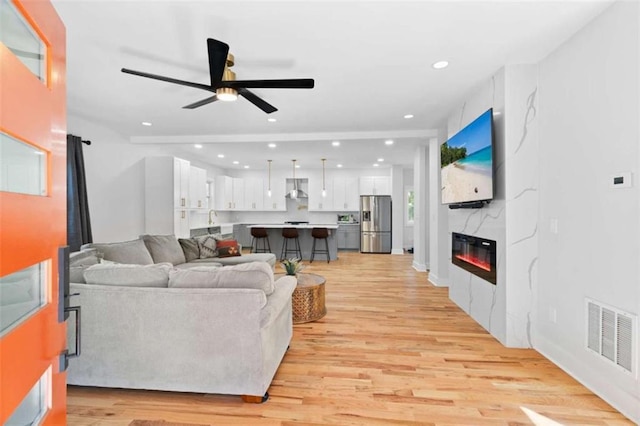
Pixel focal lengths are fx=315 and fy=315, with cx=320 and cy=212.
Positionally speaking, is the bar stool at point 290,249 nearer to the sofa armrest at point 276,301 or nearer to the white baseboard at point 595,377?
the sofa armrest at point 276,301

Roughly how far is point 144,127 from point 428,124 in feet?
14.8

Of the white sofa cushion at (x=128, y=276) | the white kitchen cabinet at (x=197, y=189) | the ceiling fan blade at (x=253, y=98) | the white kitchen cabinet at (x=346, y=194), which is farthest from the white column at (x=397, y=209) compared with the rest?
the white sofa cushion at (x=128, y=276)

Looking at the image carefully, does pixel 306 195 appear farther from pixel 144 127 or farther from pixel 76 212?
pixel 76 212

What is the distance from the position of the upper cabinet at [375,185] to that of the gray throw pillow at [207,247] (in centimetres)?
525

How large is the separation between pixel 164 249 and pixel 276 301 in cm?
290

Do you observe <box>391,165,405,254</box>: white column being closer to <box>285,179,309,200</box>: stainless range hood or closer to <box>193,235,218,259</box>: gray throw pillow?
<box>285,179,309,200</box>: stainless range hood

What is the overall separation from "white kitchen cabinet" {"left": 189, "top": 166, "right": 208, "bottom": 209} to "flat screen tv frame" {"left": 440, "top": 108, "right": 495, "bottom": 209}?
4.89 metres

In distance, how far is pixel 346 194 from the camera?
9.55 m

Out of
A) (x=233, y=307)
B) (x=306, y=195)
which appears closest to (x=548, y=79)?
(x=233, y=307)

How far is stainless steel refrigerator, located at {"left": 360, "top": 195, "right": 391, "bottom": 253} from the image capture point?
891 cm

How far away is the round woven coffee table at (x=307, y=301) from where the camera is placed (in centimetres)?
349

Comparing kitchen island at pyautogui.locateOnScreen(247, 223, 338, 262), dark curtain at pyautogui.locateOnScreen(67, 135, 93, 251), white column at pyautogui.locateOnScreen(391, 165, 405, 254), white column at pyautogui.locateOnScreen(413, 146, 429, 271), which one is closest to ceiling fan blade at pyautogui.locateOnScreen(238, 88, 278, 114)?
dark curtain at pyautogui.locateOnScreen(67, 135, 93, 251)

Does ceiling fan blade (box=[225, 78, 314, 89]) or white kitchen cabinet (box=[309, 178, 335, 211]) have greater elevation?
ceiling fan blade (box=[225, 78, 314, 89])

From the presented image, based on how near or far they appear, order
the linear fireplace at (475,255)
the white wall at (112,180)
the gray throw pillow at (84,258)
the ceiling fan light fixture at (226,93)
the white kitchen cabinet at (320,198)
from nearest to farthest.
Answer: the ceiling fan light fixture at (226,93)
the gray throw pillow at (84,258)
the linear fireplace at (475,255)
the white wall at (112,180)
the white kitchen cabinet at (320,198)
